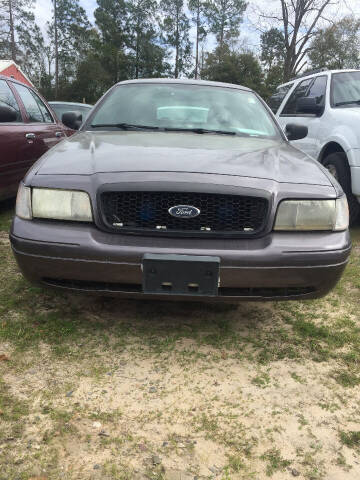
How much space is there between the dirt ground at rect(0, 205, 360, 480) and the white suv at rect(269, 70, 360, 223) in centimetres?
210

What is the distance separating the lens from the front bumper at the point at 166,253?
1985mm

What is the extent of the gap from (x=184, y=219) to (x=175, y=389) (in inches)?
30.5

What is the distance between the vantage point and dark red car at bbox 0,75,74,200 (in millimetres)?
4227

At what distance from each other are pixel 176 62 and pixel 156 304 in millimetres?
59493

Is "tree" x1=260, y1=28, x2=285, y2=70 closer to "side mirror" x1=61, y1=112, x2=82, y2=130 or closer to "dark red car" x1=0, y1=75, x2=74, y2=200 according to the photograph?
"dark red car" x1=0, y1=75, x2=74, y2=200

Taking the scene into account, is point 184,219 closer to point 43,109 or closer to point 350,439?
point 350,439

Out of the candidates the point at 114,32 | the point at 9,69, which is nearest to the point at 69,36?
the point at 114,32

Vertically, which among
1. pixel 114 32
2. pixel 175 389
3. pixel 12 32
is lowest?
pixel 175 389

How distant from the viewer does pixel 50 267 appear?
206 cm

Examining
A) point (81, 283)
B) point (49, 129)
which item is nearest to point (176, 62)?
point (49, 129)

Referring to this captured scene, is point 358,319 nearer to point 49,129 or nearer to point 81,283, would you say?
point 81,283

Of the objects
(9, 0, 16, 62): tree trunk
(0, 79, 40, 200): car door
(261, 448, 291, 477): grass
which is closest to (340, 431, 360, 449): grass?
(261, 448, 291, 477): grass

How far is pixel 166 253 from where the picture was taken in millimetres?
1966

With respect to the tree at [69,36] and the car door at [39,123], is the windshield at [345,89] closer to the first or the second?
the car door at [39,123]
